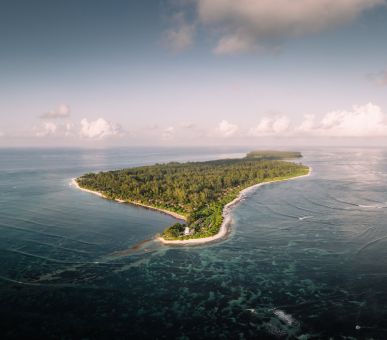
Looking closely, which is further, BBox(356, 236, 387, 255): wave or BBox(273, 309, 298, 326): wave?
BBox(356, 236, 387, 255): wave

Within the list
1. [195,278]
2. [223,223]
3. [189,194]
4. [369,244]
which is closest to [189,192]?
[189,194]

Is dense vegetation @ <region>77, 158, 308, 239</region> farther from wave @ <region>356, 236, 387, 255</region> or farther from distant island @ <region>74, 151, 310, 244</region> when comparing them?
wave @ <region>356, 236, 387, 255</region>

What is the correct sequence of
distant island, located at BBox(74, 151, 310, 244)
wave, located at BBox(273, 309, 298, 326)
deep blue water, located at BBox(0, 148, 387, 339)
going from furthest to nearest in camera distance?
distant island, located at BBox(74, 151, 310, 244), wave, located at BBox(273, 309, 298, 326), deep blue water, located at BBox(0, 148, 387, 339)

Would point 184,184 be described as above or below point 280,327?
above

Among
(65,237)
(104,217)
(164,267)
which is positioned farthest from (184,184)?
(164,267)

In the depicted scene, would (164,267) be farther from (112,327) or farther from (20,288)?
(20,288)

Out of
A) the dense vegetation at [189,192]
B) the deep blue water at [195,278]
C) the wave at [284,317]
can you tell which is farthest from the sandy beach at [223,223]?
the wave at [284,317]

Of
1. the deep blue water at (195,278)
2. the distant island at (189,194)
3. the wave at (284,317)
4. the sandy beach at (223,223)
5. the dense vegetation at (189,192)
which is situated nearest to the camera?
the deep blue water at (195,278)

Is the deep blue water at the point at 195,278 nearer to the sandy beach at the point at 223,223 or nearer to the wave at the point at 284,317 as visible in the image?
the wave at the point at 284,317

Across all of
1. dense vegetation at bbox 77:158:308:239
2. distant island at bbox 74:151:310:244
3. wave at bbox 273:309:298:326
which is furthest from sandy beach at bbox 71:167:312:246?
wave at bbox 273:309:298:326
